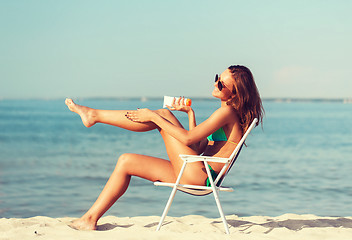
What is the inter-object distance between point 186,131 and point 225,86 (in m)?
0.50

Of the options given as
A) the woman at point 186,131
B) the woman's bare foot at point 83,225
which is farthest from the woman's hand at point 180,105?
the woman's bare foot at point 83,225

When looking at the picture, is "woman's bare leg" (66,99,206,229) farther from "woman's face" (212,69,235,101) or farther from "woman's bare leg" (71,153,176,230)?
"woman's face" (212,69,235,101)

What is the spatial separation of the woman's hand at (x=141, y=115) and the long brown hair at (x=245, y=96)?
646mm

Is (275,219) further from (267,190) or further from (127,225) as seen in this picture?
(267,190)

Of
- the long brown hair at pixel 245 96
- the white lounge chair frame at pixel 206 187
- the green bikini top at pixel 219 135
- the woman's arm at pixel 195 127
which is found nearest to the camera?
the white lounge chair frame at pixel 206 187

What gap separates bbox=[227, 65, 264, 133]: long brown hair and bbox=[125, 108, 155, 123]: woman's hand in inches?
25.4

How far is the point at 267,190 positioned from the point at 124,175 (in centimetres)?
427

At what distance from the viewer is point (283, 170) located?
10.4m

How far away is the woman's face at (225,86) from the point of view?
13.0 feet

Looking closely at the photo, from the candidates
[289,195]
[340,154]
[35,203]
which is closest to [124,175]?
[35,203]

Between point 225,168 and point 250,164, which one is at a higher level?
point 225,168

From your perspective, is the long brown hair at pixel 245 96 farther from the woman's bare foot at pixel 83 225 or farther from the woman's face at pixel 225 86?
the woman's bare foot at pixel 83 225

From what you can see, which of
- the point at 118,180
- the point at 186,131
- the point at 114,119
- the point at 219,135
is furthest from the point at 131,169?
the point at 219,135

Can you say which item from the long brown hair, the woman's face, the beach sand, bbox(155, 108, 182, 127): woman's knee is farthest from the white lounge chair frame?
bbox(155, 108, 182, 127): woman's knee
